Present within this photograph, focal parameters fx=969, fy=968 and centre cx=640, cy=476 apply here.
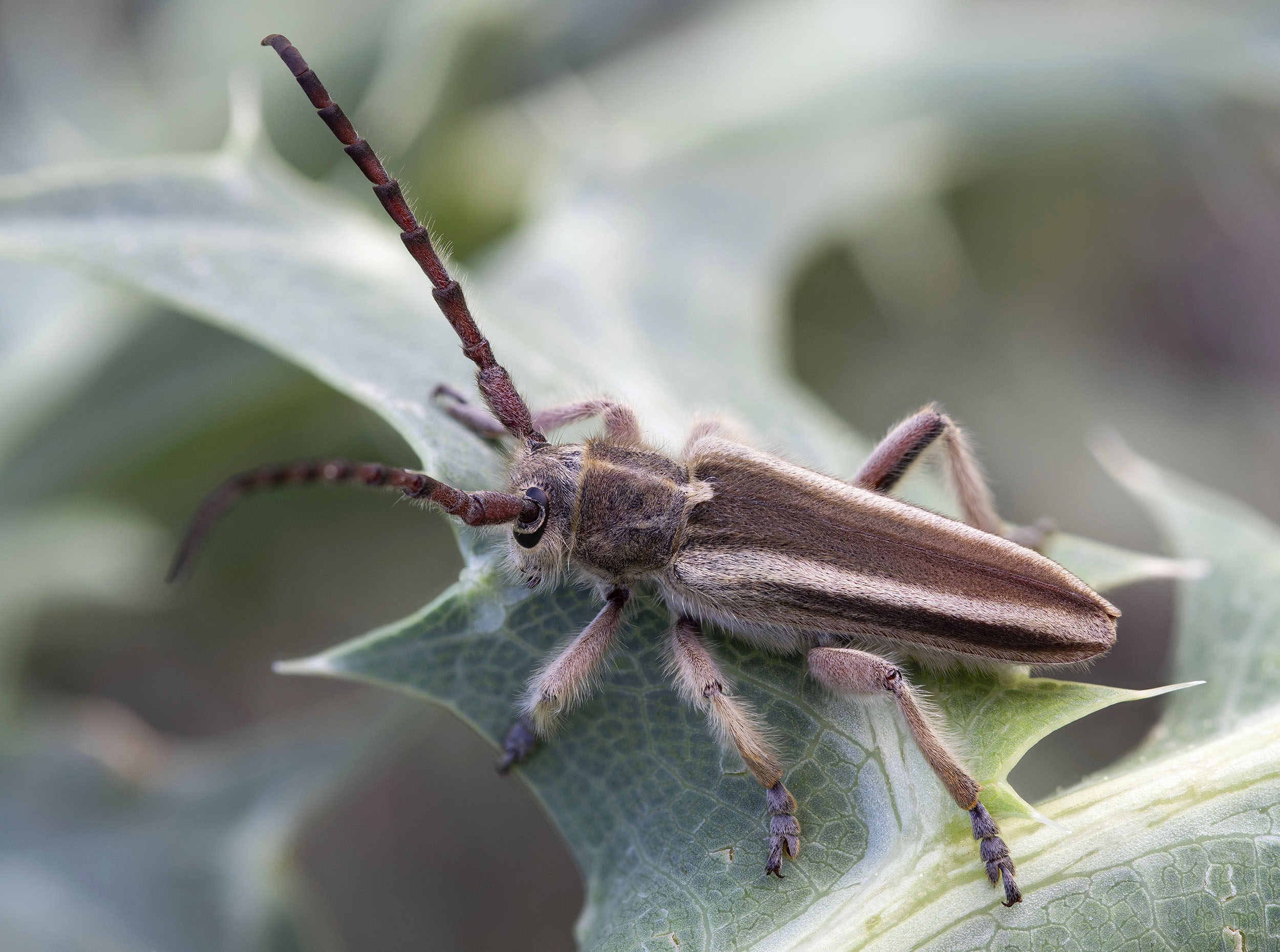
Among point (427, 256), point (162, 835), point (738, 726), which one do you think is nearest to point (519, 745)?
point (738, 726)

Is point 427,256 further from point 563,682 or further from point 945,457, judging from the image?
point 945,457

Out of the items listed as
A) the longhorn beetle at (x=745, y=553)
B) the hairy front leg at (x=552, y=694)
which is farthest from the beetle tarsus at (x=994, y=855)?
the hairy front leg at (x=552, y=694)

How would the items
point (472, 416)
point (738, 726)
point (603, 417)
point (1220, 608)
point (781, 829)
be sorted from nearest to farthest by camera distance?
point (781, 829), point (738, 726), point (1220, 608), point (472, 416), point (603, 417)

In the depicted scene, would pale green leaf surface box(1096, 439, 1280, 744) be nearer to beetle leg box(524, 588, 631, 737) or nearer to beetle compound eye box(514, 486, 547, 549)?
beetle leg box(524, 588, 631, 737)

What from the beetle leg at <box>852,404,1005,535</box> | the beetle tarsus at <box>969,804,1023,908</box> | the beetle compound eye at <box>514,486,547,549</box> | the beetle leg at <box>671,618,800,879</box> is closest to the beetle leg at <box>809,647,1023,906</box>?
the beetle tarsus at <box>969,804,1023,908</box>

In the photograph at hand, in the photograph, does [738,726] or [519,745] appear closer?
[738,726]

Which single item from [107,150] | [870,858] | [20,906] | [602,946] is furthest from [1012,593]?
[107,150]

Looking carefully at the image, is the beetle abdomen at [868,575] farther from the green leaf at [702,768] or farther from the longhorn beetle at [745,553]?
the green leaf at [702,768]
